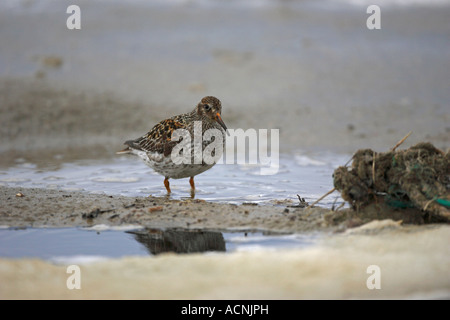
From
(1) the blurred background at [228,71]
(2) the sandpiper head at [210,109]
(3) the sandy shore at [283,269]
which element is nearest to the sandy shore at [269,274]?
(3) the sandy shore at [283,269]

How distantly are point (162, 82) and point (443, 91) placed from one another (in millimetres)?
6360

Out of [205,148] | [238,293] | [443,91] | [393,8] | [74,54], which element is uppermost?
[393,8]

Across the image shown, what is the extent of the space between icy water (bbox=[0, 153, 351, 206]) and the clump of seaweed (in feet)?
3.98

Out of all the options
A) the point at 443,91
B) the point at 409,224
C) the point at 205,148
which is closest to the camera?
the point at 409,224

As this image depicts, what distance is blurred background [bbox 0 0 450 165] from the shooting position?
463 inches

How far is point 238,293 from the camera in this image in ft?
14.7

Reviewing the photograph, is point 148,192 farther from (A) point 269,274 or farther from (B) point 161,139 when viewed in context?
(A) point 269,274

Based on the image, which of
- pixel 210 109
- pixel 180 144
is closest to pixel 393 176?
pixel 180 144

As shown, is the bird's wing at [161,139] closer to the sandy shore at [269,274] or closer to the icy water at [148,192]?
the icy water at [148,192]

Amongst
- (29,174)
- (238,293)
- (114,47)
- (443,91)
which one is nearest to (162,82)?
(114,47)

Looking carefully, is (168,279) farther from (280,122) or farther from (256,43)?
(256,43)

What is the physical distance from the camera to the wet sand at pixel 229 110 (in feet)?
15.6

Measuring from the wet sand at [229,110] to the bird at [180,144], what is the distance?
69 centimetres

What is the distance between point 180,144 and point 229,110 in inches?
186
